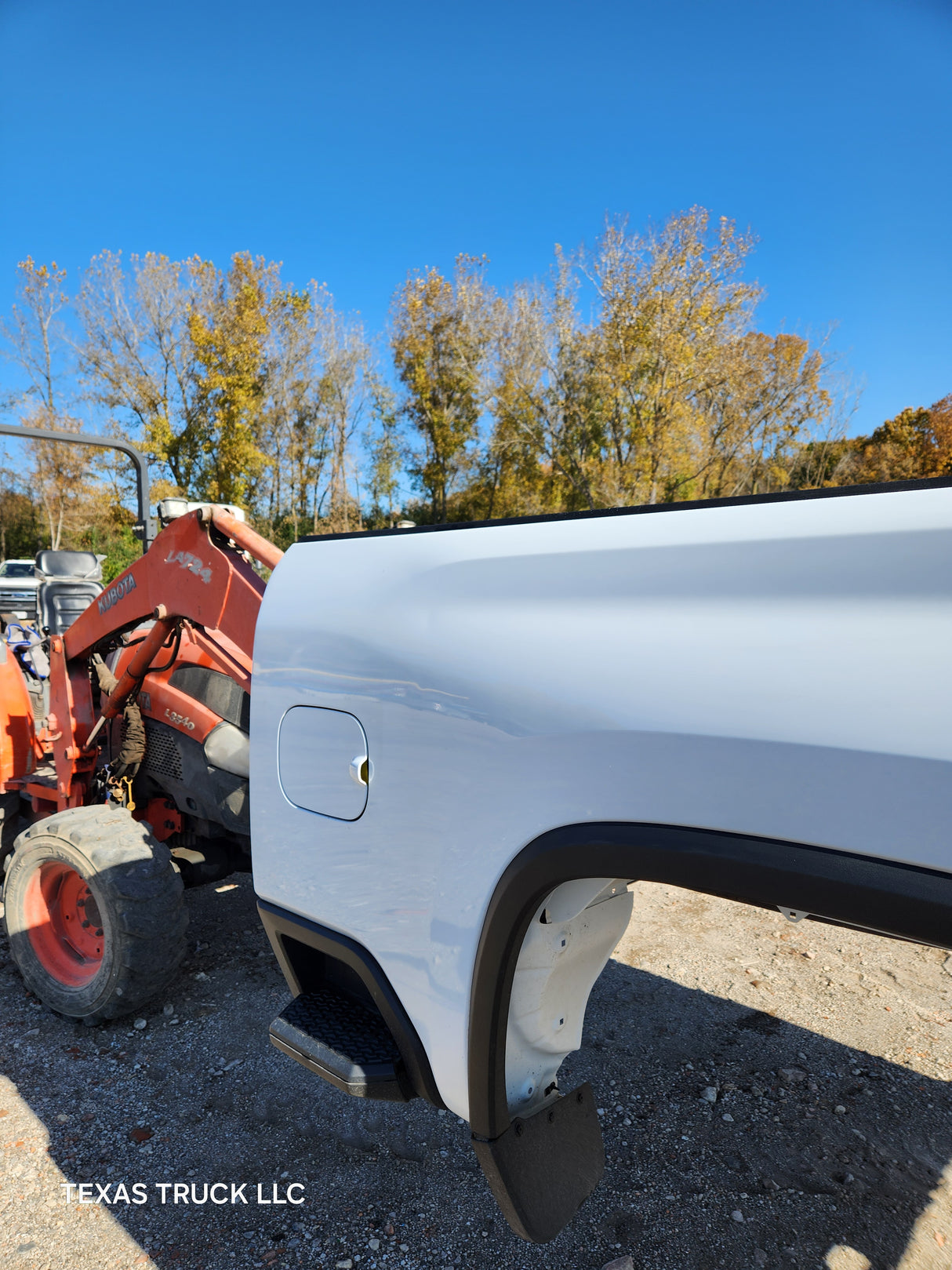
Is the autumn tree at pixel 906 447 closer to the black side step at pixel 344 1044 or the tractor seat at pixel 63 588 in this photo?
the tractor seat at pixel 63 588

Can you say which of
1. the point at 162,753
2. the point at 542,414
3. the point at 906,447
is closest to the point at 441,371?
the point at 542,414

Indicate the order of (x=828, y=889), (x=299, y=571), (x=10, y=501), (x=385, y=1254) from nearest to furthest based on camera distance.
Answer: (x=828, y=889) → (x=299, y=571) → (x=385, y=1254) → (x=10, y=501)

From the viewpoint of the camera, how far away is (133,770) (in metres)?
3.46

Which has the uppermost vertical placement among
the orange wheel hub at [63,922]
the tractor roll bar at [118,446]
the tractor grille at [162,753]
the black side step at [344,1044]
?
the tractor roll bar at [118,446]

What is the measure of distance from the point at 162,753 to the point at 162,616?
880 millimetres

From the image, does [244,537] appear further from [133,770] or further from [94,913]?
[94,913]

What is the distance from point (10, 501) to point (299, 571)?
33.1 metres

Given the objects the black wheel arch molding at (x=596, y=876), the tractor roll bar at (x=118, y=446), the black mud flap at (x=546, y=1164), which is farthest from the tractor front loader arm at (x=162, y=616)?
the tractor roll bar at (x=118, y=446)

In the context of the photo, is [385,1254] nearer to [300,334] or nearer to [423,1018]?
[423,1018]

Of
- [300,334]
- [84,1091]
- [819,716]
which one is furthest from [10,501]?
[819,716]

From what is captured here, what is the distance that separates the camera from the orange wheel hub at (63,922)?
3.08m

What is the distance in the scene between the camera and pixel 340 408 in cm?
2984

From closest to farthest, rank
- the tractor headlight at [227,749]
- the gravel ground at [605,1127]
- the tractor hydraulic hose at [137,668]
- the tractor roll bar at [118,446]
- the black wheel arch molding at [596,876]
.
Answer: the black wheel arch molding at [596,876] → the gravel ground at [605,1127] → the tractor hydraulic hose at [137,668] → the tractor headlight at [227,749] → the tractor roll bar at [118,446]

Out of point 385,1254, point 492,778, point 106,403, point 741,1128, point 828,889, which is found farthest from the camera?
point 106,403
